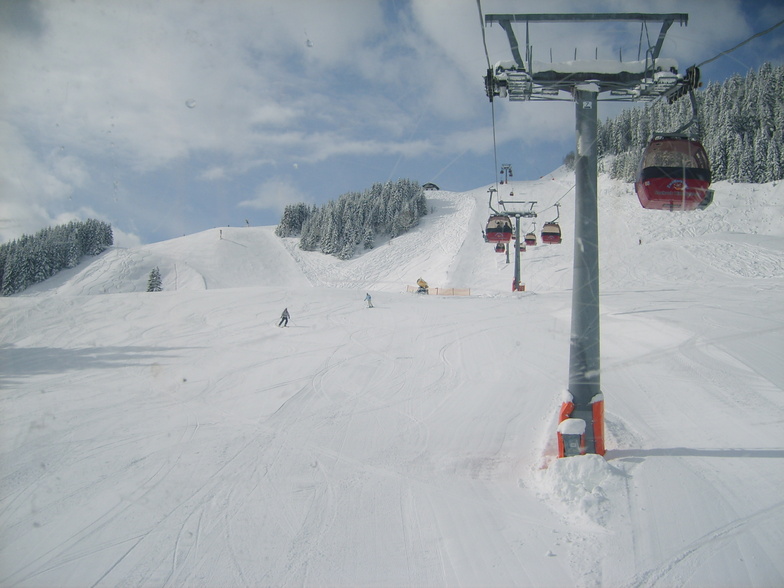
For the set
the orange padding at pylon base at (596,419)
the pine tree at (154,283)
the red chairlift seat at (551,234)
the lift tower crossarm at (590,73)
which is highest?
the lift tower crossarm at (590,73)

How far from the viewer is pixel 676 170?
7008 millimetres

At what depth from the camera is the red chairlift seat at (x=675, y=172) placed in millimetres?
7016

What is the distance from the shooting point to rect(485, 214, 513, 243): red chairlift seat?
25.1 metres

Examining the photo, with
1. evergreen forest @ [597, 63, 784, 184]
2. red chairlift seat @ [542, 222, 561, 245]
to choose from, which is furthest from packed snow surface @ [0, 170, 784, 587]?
evergreen forest @ [597, 63, 784, 184]

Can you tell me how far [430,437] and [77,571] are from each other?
17.5 ft

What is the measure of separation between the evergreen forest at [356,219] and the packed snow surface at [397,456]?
5450 centimetres

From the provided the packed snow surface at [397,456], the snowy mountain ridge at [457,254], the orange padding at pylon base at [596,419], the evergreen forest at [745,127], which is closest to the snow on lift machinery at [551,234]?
the packed snow surface at [397,456]

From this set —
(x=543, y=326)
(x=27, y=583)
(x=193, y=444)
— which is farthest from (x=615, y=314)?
(x=27, y=583)

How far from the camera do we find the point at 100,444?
8.26 meters

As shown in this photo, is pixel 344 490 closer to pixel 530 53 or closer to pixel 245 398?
pixel 245 398

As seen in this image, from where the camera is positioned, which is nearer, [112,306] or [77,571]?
[77,571]

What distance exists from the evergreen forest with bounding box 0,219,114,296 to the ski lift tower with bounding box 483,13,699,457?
97.5 feet

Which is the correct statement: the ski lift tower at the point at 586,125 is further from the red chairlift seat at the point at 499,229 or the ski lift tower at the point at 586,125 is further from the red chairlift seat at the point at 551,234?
the red chairlift seat at the point at 551,234

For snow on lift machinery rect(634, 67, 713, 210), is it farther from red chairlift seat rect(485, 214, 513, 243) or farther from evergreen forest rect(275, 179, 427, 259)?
evergreen forest rect(275, 179, 427, 259)
